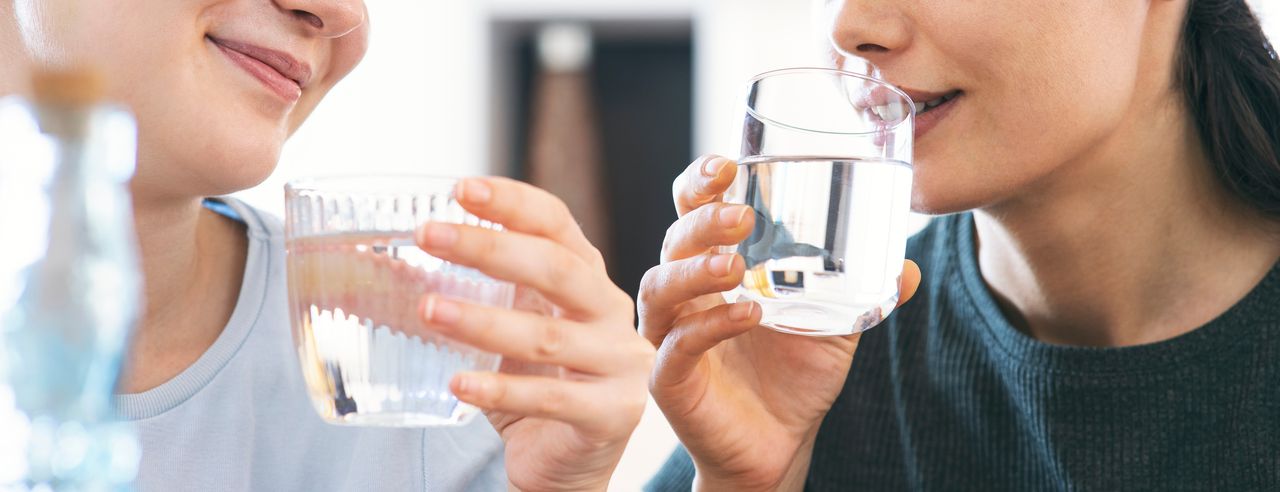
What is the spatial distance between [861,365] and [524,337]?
3.18 feet

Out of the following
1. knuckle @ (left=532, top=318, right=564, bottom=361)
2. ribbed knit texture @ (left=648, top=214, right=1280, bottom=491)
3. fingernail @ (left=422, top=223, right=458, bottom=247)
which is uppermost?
fingernail @ (left=422, top=223, right=458, bottom=247)

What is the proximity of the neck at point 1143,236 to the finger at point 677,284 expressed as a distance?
20.9 inches

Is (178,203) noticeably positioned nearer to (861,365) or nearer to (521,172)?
(861,365)

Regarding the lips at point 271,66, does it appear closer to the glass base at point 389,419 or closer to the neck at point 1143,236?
the glass base at point 389,419

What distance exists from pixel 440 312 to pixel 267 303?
638 mm

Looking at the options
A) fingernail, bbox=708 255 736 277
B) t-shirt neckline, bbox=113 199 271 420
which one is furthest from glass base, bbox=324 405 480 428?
t-shirt neckline, bbox=113 199 271 420

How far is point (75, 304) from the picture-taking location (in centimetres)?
22

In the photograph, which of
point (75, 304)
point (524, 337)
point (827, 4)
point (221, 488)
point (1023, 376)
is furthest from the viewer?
point (1023, 376)

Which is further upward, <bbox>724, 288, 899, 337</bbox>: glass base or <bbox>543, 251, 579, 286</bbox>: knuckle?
<bbox>543, 251, 579, 286</bbox>: knuckle

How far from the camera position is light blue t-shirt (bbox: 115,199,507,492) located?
1.00 meters

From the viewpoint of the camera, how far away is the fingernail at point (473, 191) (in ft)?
1.92

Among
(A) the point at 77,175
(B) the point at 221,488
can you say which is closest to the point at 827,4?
(B) the point at 221,488

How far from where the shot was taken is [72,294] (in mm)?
221

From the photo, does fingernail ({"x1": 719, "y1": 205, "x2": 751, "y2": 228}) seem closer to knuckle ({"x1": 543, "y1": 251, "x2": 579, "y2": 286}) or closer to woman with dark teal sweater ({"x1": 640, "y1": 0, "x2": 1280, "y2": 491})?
woman with dark teal sweater ({"x1": 640, "y1": 0, "x2": 1280, "y2": 491})
